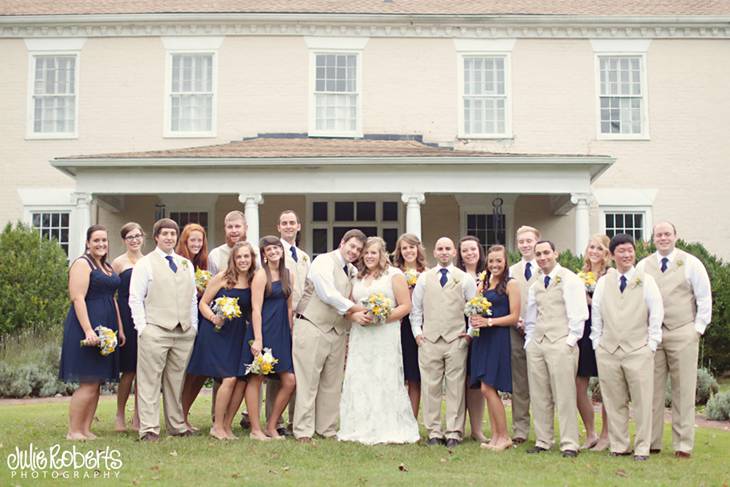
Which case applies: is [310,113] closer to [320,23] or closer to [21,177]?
[320,23]

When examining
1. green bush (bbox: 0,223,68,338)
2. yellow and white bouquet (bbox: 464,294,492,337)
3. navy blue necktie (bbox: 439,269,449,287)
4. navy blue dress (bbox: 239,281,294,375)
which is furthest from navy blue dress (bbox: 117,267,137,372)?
green bush (bbox: 0,223,68,338)

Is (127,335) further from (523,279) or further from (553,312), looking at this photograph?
(553,312)

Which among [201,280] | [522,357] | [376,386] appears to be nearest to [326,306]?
[376,386]

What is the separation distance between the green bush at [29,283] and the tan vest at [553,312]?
9.84 m

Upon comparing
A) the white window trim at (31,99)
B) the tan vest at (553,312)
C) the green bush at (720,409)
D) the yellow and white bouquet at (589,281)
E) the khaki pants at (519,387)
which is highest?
the white window trim at (31,99)

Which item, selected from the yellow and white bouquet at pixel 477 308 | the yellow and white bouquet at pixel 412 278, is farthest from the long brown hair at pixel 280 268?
the yellow and white bouquet at pixel 477 308

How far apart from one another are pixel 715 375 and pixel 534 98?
766 centimetres

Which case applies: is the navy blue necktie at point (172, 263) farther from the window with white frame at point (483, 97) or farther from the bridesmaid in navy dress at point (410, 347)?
the window with white frame at point (483, 97)

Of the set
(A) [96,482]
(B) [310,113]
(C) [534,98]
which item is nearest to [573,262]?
(C) [534,98]

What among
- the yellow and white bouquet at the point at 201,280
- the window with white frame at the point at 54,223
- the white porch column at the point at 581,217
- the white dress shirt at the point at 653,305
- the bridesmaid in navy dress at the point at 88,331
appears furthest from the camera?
the window with white frame at the point at 54,223

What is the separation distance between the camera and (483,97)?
19.9 meters

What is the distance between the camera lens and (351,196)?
1947 cm

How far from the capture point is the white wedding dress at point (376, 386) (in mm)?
8023

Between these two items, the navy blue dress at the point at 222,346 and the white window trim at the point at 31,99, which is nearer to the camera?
the navy blue dress at the point at 222,346
